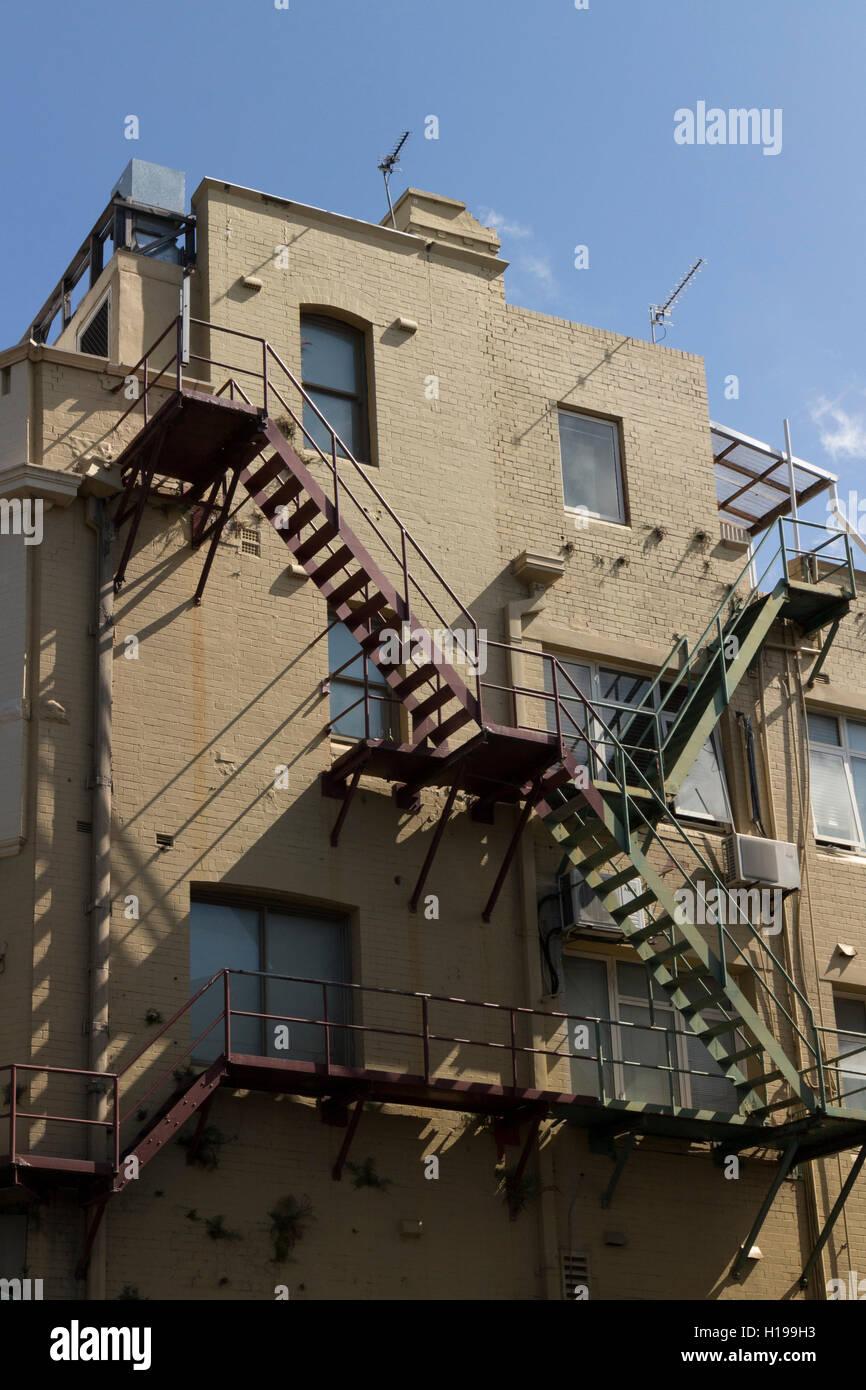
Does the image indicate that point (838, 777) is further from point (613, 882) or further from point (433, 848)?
point (433, 848)

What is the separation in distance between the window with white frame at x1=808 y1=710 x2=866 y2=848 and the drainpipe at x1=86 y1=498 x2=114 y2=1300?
988cm

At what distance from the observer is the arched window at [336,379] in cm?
2406

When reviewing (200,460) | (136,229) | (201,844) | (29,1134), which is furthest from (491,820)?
(136,229)

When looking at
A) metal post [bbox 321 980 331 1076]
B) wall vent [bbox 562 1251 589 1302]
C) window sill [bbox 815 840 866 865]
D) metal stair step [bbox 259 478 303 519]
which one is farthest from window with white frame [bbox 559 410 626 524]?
wall vent [bbox 562 1251 589 1302]

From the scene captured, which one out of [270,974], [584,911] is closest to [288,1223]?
[270,974]

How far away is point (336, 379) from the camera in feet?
80.1

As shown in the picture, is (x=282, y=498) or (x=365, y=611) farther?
(x=282, y=498)

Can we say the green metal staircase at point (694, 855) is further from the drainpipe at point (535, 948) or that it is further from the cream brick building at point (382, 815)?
the drainpipe at point (535, 948)

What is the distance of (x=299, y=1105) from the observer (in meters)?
20.1

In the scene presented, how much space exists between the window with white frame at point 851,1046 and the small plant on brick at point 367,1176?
20.5 ft

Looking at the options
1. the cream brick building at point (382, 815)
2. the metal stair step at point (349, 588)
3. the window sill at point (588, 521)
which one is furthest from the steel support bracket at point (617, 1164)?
the window sill at point (588, 521)

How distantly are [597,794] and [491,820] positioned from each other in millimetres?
1505

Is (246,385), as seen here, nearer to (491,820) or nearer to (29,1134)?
(491,820)

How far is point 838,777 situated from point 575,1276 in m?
8.29
